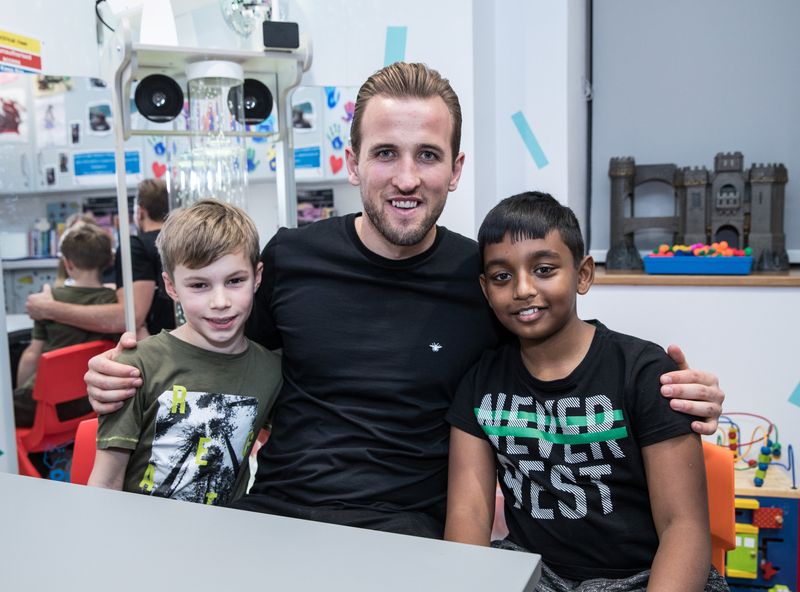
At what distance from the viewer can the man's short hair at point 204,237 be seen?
1.29 meters

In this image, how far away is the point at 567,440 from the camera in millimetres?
1159

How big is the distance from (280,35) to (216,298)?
988 millimetres

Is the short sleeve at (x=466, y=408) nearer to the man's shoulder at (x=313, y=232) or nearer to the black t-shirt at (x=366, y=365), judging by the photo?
the black t-shirt at (x=366, y=365)

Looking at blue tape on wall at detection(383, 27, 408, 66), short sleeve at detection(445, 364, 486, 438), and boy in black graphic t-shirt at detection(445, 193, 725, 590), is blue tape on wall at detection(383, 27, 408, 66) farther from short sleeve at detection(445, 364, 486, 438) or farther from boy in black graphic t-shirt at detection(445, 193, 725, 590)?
short sleeve at detection(445, 364, 486, 438)

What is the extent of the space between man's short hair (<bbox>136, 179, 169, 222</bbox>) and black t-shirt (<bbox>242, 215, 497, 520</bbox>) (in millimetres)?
1458

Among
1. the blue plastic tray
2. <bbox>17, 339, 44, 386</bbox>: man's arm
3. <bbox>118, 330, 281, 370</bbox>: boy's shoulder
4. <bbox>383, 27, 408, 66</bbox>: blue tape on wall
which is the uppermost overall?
<bbox>383, 27, 408, 66</bbox>: blue tape on wall

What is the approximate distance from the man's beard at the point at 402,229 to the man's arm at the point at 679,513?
54 centimetres

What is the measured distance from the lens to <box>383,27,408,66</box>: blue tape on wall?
2.31m

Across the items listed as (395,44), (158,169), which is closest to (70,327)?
(158,169)

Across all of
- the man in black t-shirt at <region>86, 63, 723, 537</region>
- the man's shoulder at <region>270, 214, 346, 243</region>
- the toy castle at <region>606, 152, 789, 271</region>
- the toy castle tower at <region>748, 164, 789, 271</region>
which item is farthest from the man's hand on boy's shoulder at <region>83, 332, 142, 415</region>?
the toy castle tower at <region>748, 164, 789, 271</region>

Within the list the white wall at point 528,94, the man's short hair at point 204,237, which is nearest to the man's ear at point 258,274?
the man's short hair at point 204,237

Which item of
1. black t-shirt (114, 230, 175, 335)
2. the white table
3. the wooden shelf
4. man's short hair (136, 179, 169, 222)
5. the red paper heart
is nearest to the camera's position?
the white table

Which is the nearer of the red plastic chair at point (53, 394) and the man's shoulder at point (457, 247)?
Result: the man's shoulder at point (457, 247)

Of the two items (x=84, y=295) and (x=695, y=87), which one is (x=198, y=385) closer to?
(x=84, y=295)
